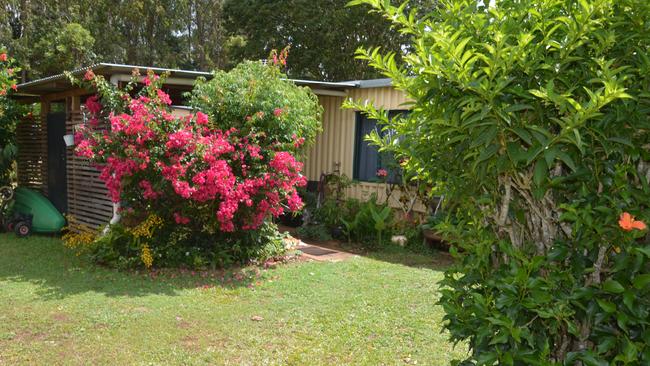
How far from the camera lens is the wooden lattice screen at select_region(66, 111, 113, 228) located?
8594 millimetres

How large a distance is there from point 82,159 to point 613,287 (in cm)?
898

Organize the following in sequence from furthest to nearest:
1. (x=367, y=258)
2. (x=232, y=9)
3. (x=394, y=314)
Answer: (x=232, y=9), (x=367, y=258), (x=394, y=314)

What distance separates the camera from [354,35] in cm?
2142

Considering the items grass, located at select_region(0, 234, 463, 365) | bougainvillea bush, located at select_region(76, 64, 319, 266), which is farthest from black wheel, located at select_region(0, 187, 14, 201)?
bougainvillea bush, located at select_region(76, 64, 319, 266)

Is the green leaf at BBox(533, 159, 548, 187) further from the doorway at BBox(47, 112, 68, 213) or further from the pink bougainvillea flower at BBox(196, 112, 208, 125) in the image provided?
the doorway at BBox(47, 112, 68, 213)

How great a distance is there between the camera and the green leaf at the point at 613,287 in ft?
6.16

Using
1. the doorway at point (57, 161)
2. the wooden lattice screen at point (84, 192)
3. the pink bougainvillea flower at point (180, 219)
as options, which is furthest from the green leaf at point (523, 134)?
the doorway at point (57, 161)

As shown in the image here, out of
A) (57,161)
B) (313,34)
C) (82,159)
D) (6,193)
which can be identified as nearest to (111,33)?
(313,34)

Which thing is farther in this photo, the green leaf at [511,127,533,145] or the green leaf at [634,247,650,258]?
the green leaf at [511,127,533,145]

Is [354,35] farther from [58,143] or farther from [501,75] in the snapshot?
[501,75]

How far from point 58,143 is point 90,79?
10.8 ft

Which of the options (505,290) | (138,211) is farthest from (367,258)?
(505,290)

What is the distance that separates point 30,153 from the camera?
11.0m

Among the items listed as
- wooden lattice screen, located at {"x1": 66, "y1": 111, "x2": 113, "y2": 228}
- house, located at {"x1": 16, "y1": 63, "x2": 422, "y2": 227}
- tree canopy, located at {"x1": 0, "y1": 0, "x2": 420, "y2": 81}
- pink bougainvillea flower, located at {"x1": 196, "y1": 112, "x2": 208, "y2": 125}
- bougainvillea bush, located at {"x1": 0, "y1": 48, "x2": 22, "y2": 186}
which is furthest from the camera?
tree canopy, located at {"x1": 0, "y1": 0, "x2": 420, "y2": 81}
